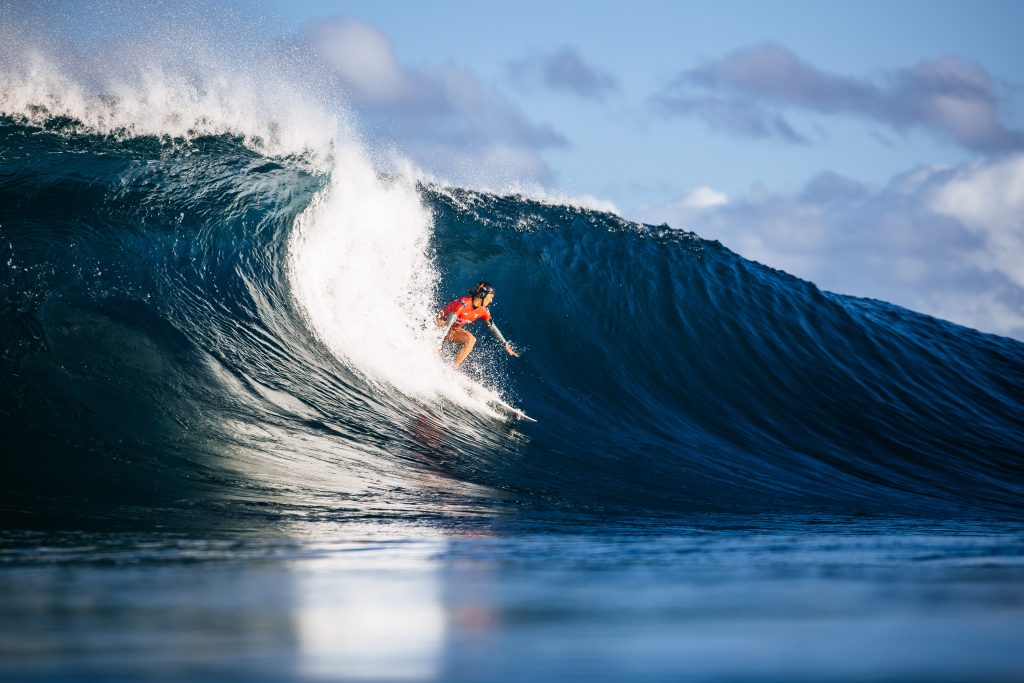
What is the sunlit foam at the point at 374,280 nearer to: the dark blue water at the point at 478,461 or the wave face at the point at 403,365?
the wave face at the point at 403,365

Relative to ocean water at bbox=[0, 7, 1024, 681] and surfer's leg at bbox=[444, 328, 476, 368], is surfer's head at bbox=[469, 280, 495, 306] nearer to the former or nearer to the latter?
surfer's leg at bbox=[444, 328, 476, 368]

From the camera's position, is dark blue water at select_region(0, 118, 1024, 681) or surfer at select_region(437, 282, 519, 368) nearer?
dark blue water at select_region(0, 118, 1024, 681)

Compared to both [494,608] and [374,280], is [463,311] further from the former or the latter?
[494,608]

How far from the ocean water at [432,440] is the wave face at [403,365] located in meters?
0.04

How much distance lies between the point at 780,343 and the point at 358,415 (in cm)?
722

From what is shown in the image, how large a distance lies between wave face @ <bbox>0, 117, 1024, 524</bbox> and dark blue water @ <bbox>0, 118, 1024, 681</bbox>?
0.15 ft

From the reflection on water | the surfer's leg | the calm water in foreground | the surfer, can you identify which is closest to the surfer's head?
the surfer

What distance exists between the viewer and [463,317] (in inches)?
415

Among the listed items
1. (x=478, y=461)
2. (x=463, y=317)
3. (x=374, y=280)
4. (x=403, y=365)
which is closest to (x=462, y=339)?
(x=463, y=317)

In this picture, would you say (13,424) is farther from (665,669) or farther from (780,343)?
(780,343)

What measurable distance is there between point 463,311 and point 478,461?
301 cm

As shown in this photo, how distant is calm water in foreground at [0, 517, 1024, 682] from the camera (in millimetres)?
1972

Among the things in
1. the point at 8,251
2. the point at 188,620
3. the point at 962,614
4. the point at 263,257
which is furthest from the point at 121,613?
the point at 263,257

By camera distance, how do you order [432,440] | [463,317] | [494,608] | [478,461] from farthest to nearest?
[463,317] → [432,440] → [478,461] → [494,608]
